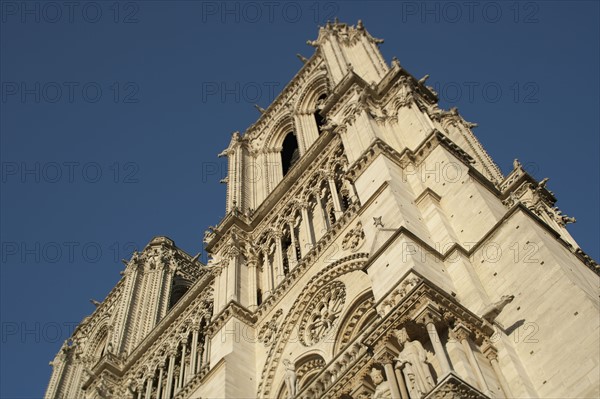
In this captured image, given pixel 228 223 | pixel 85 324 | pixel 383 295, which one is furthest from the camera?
pixel 85 324

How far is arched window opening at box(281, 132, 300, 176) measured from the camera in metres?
29.2

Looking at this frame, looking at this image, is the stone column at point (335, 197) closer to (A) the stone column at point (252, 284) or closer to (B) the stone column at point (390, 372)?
(A) the stone column at point (252, 284)

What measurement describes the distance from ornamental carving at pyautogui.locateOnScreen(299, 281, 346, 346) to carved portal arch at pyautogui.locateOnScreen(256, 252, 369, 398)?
0.18 m

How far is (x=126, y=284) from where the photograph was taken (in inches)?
1309

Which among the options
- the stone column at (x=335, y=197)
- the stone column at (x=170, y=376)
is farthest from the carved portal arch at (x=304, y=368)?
the stone column at (x=170, y=376)

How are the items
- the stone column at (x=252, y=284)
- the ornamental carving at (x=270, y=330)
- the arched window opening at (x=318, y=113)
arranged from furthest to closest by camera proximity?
the arched window opening at (x=318, y=113), the stone column at (x=252, y=284), the ornamental carving at (x=270, y=330)

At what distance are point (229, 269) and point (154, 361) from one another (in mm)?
5804

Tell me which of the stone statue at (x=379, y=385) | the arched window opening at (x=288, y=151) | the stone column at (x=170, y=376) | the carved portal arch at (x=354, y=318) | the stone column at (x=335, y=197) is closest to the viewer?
the stone statue at (x=379, y=385)

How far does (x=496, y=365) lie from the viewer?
37.6 feet

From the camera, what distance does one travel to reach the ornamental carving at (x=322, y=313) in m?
17.4

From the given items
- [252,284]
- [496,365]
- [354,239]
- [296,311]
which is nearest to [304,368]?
[296,311]

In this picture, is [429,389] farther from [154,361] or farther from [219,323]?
[154,361]

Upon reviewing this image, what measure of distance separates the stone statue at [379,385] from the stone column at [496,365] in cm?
156

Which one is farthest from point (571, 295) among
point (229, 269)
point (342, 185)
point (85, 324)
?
point (85, 324)
